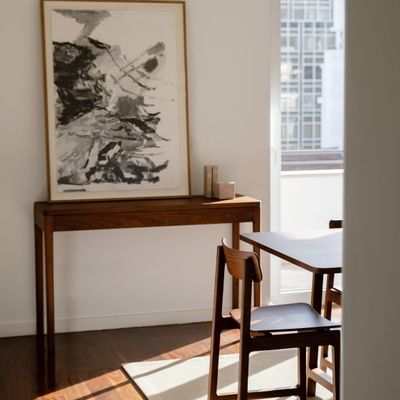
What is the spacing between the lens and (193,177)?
4.92 m

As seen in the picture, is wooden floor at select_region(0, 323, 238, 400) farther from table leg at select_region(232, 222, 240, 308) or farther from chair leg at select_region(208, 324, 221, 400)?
chair leg at select_region(208, 324, 221, 400)

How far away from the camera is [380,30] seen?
1020 millimetres

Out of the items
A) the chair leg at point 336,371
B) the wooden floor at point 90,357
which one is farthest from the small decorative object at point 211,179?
the chair leg at point 336,371

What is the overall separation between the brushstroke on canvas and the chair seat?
1.85 m

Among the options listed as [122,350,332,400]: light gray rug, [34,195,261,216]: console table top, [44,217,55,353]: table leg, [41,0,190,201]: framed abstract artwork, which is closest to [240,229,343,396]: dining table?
[122,350,332,400]: light gray rug

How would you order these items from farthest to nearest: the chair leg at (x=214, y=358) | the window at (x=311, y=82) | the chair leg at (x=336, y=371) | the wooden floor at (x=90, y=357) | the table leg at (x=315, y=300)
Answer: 1. the window at (x=311, y=82)
2. the wooden floor at (x=90, y=357)
3. the table leg at (x=315, y=300)
4. the chair leg at (x=214, y=358)
5. the chair leg at (x=336, y=371)

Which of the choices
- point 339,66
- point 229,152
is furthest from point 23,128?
point 339,66

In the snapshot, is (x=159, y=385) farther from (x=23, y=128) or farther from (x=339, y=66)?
(x=339, y=66)

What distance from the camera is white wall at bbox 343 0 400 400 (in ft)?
3.32

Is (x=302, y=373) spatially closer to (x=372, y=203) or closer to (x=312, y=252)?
(x=312, y=252)

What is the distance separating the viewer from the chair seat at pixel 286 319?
2.87 meters

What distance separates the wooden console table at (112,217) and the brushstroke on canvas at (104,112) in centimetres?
21

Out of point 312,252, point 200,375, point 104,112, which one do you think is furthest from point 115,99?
point 312,252

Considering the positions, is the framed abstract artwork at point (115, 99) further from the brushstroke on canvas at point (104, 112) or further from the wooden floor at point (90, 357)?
the wooden floor at point (90, 357)
